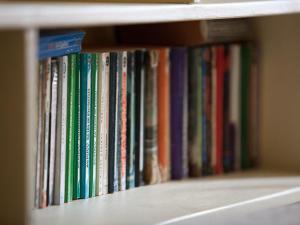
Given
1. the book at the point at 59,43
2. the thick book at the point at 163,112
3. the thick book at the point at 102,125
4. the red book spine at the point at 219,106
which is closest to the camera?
the book at the point at 59,43

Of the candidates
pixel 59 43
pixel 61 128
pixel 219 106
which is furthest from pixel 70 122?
pixel 219 106

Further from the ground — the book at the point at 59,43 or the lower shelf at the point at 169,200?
the book at the point at 59,43

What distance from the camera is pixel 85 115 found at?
118cm

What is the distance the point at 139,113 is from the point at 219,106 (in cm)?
21

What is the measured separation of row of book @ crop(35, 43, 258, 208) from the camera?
1.14 metres

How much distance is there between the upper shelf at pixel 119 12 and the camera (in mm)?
861

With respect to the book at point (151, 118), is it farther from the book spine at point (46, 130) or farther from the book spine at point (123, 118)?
the book spine at point (46, 130)

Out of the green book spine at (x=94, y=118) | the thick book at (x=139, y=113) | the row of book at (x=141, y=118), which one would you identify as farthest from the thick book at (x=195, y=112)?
the green book spine at (x=94, y=118)

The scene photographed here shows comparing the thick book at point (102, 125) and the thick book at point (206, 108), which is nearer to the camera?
the thick book at point (102, 125)

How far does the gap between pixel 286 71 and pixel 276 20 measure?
108mm

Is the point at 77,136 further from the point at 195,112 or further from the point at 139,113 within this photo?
the point at 195,112

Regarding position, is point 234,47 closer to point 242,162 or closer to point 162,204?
point 242,162

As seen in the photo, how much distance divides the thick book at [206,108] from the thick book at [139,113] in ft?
0.51

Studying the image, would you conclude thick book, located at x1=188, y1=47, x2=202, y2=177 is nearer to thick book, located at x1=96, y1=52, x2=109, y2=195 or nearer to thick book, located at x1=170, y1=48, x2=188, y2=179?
thick book, located at x1=170, y1=48, x2=188, y2=179
